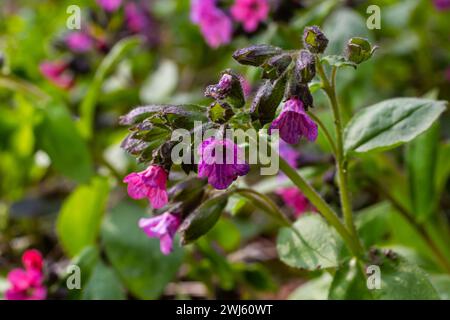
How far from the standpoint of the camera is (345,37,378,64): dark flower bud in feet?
3.60

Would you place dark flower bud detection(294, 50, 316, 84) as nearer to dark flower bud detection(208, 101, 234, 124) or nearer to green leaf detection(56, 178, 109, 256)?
dark flower bud detection(208, 101, 234, 124)

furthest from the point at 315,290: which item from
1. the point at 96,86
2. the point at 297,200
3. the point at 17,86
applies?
the point at 17,86

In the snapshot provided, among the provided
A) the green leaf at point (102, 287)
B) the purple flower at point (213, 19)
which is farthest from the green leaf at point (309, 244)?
the purple flower at point (213, 19)

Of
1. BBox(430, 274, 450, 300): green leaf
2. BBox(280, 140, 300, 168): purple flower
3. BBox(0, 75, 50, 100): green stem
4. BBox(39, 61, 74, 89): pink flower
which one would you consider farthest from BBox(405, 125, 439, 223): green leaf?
BBox(39, 61, 74, 89): pink flower

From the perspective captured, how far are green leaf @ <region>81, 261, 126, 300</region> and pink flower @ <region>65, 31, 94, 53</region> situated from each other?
3.70ft

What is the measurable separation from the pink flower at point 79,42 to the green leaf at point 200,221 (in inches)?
54.6

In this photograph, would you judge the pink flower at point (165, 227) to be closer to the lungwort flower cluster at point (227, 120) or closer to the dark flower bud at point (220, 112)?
the lungwort flower cluster at point (227, 120)

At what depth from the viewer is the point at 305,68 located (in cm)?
104

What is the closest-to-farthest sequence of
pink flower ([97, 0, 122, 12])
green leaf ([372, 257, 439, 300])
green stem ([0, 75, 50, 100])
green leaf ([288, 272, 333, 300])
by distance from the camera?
green leaf ([372, 257, 439, 300]) < green leaf ([288, 272, 333, 300]) < green stem ([0, 75, 50, 100]) < pink flower ([97, 0, 122, 12])

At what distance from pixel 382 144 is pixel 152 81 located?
1.44 m

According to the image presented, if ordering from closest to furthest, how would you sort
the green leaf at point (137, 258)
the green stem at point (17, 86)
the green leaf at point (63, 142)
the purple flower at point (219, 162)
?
the purple flower at point (219, 162), the green leaf at point (137, 258), the green leaf at point (63, 142), the green stem at point (17, 86)

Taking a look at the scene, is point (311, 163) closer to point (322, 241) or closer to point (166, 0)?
point (322, 241)

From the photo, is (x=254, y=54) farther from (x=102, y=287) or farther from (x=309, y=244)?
(x=102, y=287)

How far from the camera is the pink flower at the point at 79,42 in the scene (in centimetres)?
245
